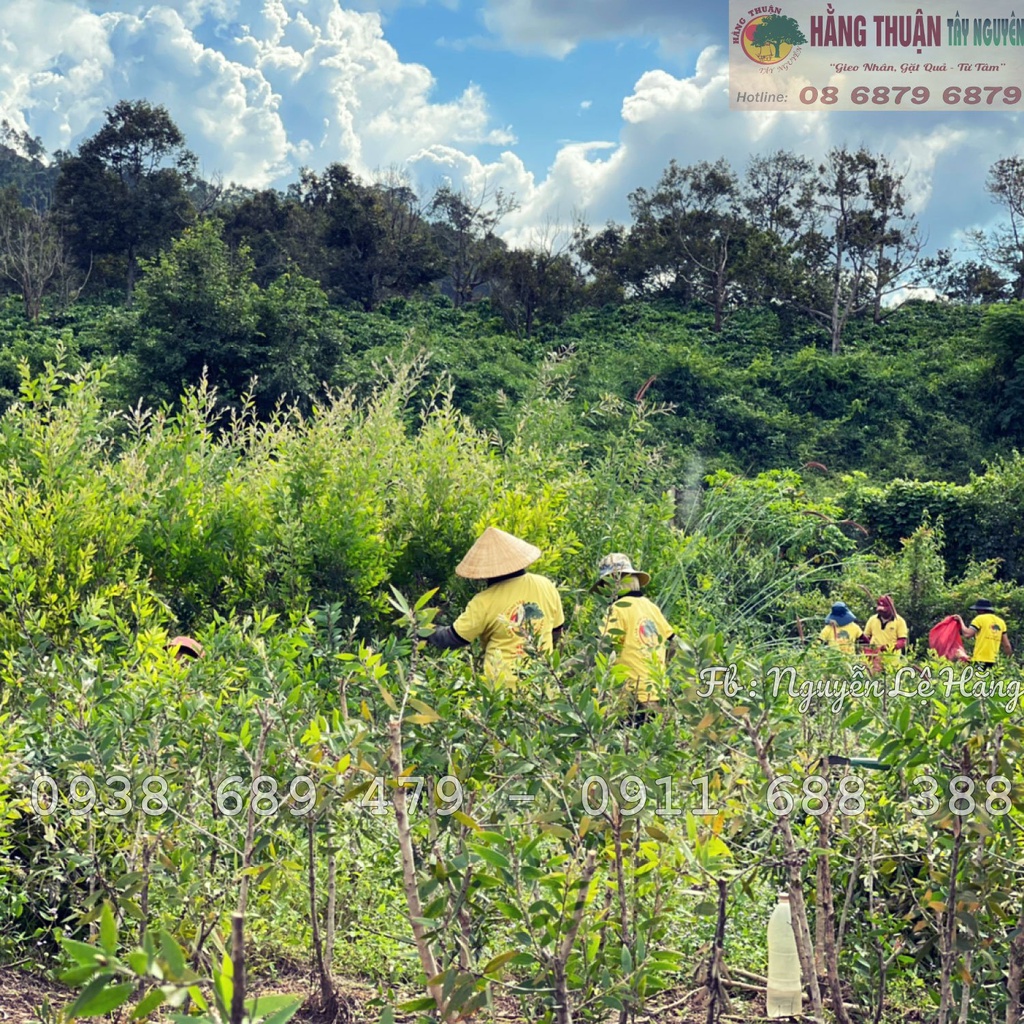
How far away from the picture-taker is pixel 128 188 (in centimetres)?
3272

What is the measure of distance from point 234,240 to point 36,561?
107 ft

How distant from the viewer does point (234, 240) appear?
1367 inches

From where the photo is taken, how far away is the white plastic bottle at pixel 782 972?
229 centimetres

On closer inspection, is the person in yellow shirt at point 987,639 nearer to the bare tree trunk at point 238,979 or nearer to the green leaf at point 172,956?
the bare tree trunk at point 238,979

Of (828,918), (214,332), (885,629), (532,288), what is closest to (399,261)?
(532,288)

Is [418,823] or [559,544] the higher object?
[559,544]

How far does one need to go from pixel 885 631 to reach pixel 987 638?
2.75ft

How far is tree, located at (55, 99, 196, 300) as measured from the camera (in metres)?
32.3

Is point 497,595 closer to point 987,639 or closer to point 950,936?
point 950,936

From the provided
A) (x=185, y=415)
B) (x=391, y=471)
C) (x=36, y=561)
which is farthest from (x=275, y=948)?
(x=185, y=415)

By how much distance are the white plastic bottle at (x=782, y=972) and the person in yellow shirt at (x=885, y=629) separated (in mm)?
6608

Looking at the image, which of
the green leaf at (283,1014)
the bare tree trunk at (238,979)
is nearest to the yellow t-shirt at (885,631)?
the bare tree trunk at (238,979)

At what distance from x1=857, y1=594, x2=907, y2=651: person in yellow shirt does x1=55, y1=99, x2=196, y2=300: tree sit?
27.4 meters

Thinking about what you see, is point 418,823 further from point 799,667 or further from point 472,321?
point 472,321
